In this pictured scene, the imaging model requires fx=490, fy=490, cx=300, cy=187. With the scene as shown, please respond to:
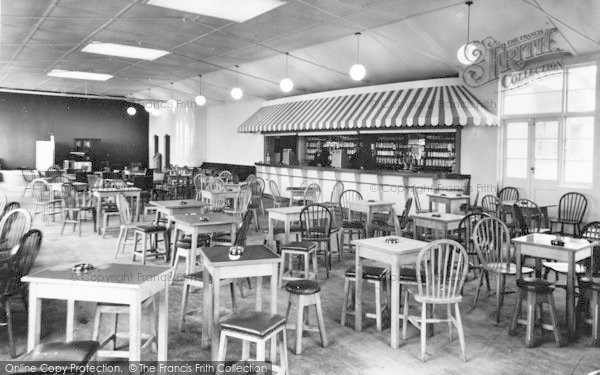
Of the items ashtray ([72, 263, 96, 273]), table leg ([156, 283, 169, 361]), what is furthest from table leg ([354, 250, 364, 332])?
ashtray ([72, 263, 96, 273])

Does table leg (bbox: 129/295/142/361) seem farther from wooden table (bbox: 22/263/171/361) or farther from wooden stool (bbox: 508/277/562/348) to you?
wooden stool (bbox: 508/277/562/348)

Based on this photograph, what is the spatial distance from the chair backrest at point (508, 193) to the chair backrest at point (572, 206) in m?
1.01

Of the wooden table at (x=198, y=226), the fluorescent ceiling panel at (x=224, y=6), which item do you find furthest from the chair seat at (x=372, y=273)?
the fluorescent ceiling panel at (x=224, y=6)

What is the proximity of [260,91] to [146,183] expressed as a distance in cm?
584

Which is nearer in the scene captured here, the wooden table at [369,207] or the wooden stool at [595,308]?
the wooden stool at [595,308]

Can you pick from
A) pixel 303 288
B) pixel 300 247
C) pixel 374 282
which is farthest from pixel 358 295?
pixel 300 247

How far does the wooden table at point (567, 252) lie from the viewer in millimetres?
4531

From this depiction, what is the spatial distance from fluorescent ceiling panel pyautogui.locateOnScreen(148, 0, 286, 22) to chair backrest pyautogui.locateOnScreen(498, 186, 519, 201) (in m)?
5.85

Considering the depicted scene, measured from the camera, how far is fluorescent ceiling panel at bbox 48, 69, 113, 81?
1484 cm

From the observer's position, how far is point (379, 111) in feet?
39.4

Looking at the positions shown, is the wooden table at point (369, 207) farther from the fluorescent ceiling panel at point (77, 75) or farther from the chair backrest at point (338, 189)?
the fluorescent ceiling panel at point (77, 75)

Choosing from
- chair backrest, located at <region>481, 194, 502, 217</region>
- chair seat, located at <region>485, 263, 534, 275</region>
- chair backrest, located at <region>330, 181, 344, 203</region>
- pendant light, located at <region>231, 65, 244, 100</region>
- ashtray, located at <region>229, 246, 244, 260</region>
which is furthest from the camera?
pendant light, located at <region>231, 65, 244, 100</region>

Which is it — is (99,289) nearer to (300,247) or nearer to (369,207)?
(300,247)

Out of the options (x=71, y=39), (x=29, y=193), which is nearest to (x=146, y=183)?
(x=71, y=39)
